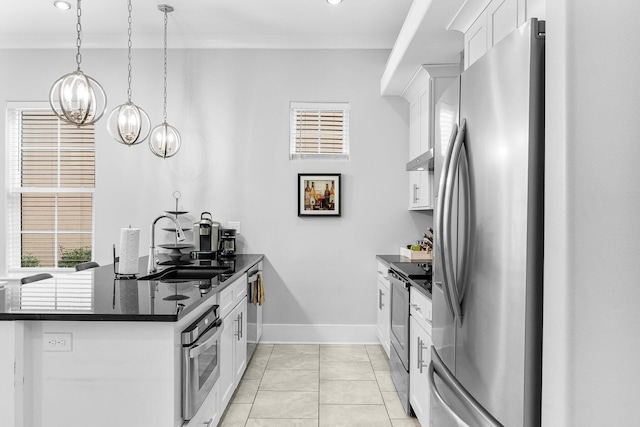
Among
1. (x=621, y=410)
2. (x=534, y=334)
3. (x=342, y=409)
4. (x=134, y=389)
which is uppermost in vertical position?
(x=534, y=334)

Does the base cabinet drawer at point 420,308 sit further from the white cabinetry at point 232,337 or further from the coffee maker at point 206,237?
the coffee maker at point 206,237

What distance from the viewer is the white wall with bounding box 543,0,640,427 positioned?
1017mm

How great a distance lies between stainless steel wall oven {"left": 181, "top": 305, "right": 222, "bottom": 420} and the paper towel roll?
2.07 feet

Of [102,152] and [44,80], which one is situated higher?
[44,80]

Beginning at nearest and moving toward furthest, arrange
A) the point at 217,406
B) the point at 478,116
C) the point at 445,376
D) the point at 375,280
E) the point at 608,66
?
the point at 608,66
the point at 478,116
the point at 445,376
the point at 217,406
the point at 375,280

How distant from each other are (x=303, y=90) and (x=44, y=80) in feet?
8.88

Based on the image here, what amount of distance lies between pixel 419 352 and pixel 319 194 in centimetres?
221

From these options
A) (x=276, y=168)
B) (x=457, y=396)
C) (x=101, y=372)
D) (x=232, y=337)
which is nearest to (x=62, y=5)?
(x=276, y=168)

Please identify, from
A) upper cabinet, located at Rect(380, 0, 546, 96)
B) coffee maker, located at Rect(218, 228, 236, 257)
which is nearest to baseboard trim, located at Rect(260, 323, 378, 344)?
coffee maker, located at Rect(218, 228, 236, 257)

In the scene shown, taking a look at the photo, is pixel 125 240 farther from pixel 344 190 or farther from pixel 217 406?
pixel 344 190

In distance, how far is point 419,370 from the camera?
8.05ft

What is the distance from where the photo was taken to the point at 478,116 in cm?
137

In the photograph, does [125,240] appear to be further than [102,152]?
No

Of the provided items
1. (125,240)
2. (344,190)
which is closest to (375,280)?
(344,190)
